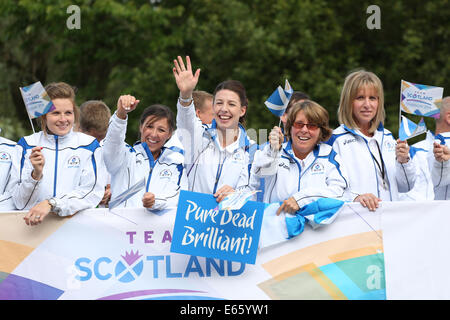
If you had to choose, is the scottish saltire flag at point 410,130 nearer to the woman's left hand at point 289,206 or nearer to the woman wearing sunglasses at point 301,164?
the woman wearing sunglasses at point 301,164

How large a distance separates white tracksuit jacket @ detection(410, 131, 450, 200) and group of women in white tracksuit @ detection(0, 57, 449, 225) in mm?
46

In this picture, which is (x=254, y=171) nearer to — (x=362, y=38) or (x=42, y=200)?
(x=42, y=200)

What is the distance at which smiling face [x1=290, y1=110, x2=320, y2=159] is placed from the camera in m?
6.02

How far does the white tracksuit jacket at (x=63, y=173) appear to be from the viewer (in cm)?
573

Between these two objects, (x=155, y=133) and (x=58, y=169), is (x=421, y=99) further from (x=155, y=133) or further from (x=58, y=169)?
(x=58, y=169)

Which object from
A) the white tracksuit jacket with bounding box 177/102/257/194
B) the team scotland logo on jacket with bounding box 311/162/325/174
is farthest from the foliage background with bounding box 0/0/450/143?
the team scotland logo on jacket with bounding box 311/162/325/174

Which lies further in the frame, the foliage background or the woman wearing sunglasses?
the foliage background

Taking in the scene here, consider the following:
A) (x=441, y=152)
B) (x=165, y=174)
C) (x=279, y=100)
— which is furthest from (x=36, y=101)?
(x=441, y=152)

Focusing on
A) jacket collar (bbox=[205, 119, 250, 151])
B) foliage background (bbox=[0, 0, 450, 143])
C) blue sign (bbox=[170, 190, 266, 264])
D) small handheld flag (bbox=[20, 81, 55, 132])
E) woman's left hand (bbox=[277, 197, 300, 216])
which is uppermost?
Answer: foliage background (bbox=[0, 0, 450, 143])

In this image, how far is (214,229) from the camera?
5586 millimetres

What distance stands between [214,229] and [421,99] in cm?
200

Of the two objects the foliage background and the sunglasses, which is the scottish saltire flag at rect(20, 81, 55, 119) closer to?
the sunglasses

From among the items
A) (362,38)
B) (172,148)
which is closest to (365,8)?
(362,38)

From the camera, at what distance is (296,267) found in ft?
18.5
